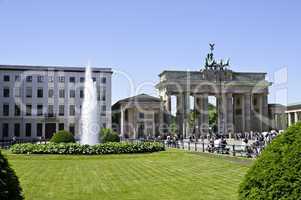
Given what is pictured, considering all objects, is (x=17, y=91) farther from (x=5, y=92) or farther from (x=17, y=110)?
(x=17, y=110)

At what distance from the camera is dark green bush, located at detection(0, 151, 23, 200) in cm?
670

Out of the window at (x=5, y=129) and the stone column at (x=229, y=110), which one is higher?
the stone column at (x=229, y=110)

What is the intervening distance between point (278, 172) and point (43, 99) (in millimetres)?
91788

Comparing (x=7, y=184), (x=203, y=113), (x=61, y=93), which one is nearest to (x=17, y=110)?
(x=61, y=93)

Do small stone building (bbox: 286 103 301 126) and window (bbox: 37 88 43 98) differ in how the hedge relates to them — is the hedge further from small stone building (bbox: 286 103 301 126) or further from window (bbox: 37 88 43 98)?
small stone building (bbox: 286 103 301 126)

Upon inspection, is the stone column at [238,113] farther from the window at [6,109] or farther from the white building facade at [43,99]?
the window at [6,109]

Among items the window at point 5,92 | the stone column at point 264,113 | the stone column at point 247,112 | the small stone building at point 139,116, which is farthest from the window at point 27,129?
the stone column at point 264,113

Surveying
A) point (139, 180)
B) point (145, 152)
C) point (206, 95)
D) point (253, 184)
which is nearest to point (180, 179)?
point (139, 180)

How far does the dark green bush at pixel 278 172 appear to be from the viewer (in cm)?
670

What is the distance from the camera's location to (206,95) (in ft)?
343

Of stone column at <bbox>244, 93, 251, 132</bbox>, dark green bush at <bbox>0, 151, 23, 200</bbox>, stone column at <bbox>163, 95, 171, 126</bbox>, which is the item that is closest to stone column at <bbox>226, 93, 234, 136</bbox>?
stone column at <bbox>244, 93, 251, 132</bbox>

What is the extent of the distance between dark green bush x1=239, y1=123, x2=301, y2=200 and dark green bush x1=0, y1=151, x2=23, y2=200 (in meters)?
3.78

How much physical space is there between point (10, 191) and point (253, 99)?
111872 mm

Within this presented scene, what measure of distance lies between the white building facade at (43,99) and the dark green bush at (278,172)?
8965 centimetres
